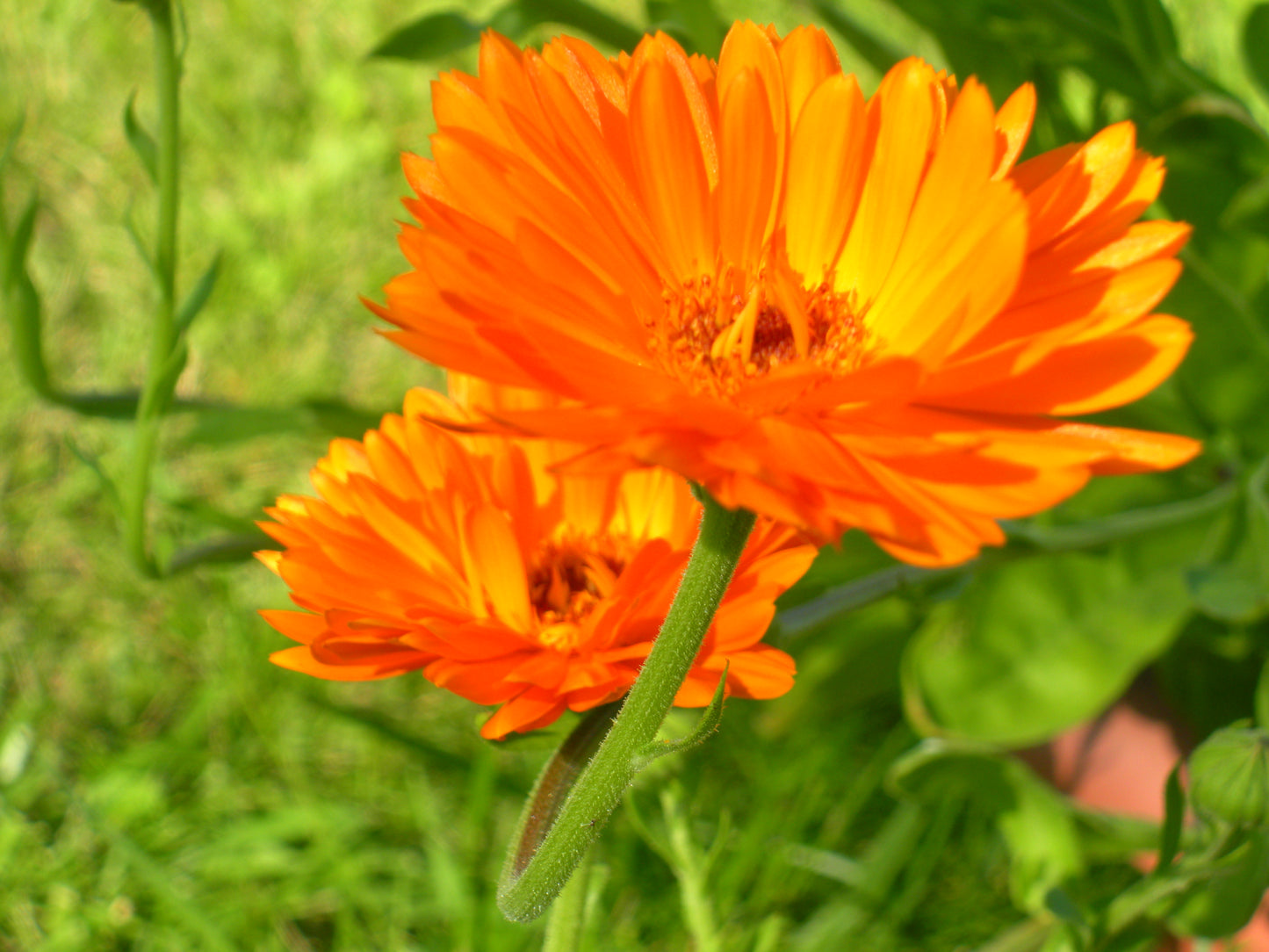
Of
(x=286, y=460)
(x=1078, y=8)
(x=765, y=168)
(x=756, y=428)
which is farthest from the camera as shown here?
(x=286, y=460)

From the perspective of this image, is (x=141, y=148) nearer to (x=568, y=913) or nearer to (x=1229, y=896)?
(x=568, y=913)

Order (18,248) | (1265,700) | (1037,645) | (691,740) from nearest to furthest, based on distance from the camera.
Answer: (691,740)
(18,248)
(1265,700)
(1037,645)

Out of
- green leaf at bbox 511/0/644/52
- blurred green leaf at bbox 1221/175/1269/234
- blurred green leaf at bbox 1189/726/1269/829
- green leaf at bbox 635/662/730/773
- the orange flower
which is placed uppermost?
blurred green leaf at bbox 1221/175/1269/234

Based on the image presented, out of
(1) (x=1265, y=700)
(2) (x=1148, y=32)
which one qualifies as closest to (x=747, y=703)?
(1) (x=1265, y=700)

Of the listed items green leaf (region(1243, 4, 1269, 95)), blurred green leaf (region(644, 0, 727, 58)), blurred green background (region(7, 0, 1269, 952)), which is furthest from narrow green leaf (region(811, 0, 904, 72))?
green leaf (region(1243, 4, 1269, 95))

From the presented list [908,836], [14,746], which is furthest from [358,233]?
[908,836]

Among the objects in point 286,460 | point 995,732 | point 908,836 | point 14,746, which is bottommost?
point 14,746

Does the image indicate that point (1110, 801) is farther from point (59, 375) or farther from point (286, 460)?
point (59, 375)

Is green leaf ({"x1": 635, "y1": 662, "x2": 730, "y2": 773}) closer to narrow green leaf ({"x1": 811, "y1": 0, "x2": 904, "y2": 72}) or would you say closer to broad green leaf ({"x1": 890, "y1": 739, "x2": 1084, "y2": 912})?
broad green leaf ({"x1": 890, "y1": 739, "x2": 1084, "y2": 912})
